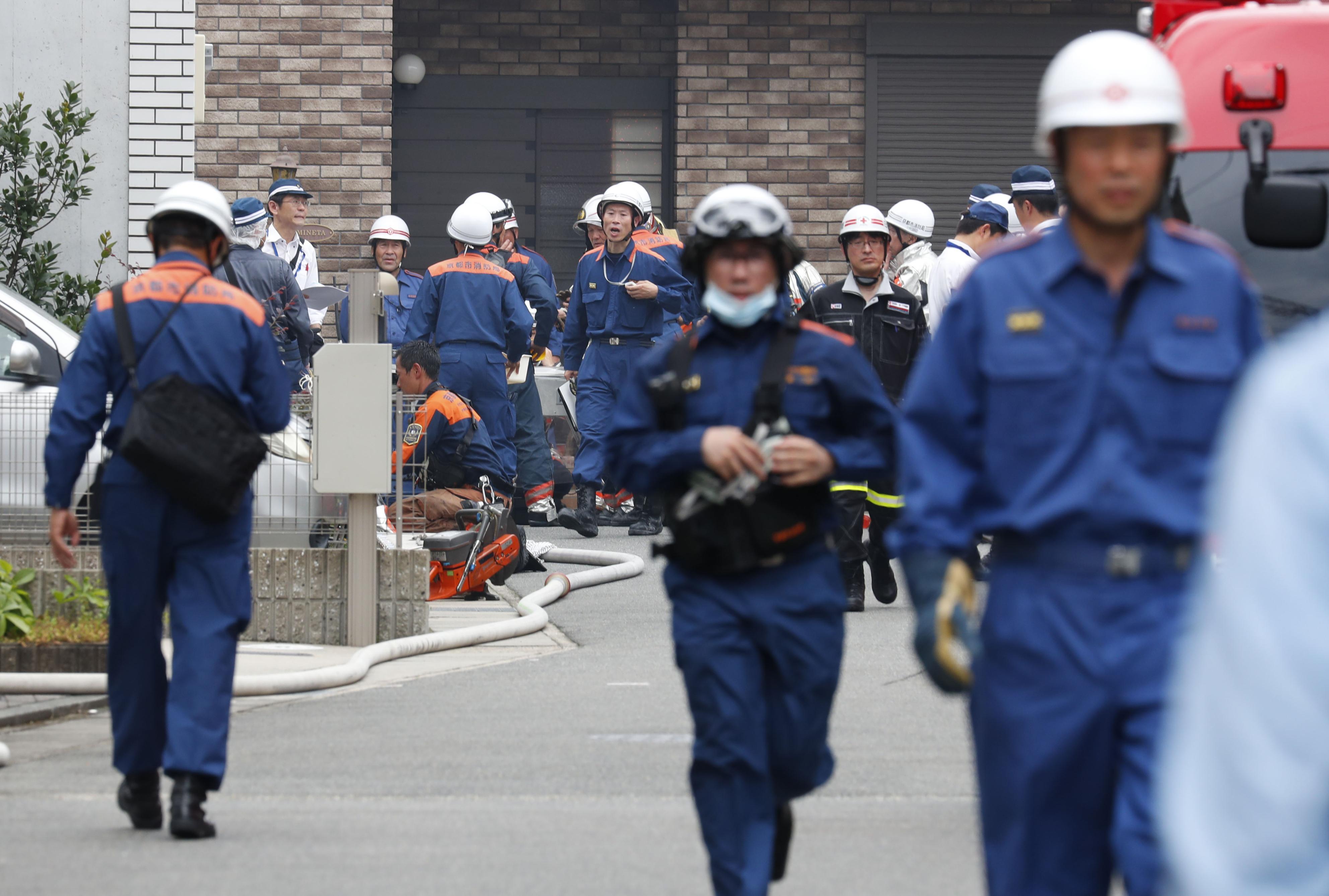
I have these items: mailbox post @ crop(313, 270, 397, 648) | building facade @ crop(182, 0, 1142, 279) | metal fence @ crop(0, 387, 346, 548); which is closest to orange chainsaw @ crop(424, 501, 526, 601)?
metal fence @ crop(0, 387, 346, 548)

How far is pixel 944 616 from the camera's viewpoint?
3266 millimetres

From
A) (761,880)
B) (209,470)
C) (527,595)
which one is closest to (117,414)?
(209,470)

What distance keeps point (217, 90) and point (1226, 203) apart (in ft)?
43.9

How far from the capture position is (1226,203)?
6613 mm

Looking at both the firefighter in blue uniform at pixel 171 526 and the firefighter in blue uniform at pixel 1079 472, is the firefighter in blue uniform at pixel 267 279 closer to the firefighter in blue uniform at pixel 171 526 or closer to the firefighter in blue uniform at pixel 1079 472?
the firefighter in blue uniform at pixel 171 526

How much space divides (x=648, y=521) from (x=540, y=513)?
87cm

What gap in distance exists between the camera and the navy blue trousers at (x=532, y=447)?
15203 millimetres

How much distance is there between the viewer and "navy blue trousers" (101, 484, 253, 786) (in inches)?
233

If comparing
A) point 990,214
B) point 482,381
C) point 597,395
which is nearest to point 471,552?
point 482,381

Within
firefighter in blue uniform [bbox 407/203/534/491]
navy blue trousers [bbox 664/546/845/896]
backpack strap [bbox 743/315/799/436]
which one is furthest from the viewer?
firefighter in blue uniform [bbox 407/203/534/491]

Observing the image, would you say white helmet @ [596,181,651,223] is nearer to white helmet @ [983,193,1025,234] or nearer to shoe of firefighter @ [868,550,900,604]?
white helmet @ [983,193,1025,234]

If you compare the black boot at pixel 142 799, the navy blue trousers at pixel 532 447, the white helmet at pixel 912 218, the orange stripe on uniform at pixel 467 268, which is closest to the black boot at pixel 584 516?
the navy blue trousers at pixel 532 447

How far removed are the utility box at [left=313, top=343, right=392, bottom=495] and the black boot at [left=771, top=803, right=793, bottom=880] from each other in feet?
15.3

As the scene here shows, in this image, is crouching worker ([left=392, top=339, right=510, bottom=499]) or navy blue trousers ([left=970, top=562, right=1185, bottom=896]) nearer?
navy blue trousers ([left=970, top=562, right=1185, bottom=896])
